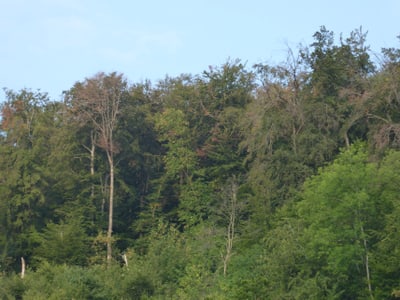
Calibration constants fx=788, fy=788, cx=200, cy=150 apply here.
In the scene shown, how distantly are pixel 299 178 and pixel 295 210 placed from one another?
397 cm

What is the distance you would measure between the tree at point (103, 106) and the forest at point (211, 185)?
124 mm

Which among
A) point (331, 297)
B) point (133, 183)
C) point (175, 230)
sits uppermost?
point (133, 183)

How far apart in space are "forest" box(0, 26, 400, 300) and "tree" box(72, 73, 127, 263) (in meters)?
0.12

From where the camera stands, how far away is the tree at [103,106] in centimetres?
5550

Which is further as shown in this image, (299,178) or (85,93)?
(85,93)

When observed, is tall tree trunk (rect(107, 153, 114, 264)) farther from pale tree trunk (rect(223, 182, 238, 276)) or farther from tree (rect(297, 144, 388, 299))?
tree (rect(297, 144, 388, 299))

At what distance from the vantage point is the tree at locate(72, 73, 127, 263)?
182ft

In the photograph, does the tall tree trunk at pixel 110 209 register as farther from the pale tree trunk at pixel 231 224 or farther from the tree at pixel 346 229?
the tree at pixel 346 229

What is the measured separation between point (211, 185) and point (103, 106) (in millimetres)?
9456

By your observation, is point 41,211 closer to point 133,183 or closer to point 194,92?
point 133,183

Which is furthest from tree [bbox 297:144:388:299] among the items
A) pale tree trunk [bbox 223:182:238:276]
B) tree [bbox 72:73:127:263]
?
tree [bbox 72:73:127:263]

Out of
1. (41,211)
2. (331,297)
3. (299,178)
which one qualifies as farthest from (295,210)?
(41,211)

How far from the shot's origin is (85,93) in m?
55.8

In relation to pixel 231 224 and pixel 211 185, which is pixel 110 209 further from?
pixel 231 224
